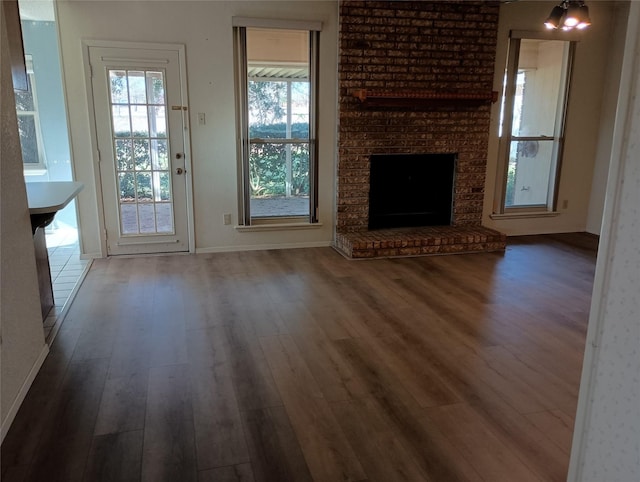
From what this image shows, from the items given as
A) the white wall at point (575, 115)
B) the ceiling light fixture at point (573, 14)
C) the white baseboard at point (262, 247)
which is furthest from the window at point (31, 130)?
the ceiling light fixture at point (573, 14)

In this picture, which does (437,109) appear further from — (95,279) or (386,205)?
(95,279)

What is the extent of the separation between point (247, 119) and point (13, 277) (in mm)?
3194

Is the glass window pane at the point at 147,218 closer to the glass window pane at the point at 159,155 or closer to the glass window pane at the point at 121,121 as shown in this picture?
the glass window pane at the point at 159,155

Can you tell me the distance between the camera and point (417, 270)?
4660 millimetres

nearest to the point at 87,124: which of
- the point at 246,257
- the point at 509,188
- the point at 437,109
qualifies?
the point at 246,257

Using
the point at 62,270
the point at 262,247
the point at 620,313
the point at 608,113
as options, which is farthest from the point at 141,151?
the point at 608,113

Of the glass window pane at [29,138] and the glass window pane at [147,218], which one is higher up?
the glass window pane at [29,138]

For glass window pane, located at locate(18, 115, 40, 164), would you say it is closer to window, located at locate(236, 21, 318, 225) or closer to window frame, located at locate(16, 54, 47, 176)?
window frame, located at locate(16, 54, 47, 176)

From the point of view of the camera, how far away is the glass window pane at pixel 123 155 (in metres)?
4.86

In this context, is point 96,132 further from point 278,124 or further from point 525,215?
point 525,215

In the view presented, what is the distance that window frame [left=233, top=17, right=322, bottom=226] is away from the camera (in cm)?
491

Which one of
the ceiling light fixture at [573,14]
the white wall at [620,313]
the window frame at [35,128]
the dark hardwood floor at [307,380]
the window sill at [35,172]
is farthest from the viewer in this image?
the window sill at [35,172]

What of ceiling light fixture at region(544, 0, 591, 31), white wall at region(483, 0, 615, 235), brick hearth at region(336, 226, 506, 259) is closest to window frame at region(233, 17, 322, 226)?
brick hearth at region(336, 226, 506, 259)

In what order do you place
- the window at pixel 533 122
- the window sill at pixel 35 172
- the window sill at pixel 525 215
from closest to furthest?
the window sill at pixel 35 172
the window at pixel 533 122
the window sill at pixel 525 215
